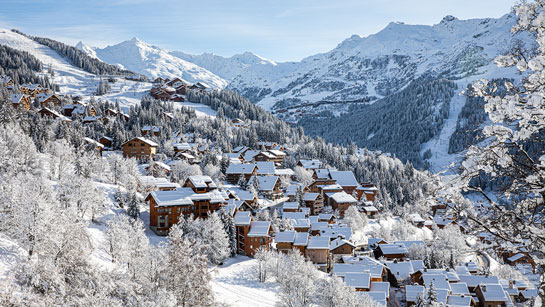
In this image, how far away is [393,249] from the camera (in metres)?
76.1

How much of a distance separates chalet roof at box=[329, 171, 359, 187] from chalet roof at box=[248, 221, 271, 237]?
165 feet

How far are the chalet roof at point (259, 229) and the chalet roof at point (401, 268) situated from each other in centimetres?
2554

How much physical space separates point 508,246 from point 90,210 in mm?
57864

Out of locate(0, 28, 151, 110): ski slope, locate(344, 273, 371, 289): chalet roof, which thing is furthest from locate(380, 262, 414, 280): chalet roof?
locate(0, 28, 151, 110): ski slope

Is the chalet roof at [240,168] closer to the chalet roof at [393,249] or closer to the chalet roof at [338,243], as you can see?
the chalet roof at [338,243]

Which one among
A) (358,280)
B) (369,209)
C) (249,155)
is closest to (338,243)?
(358,280)

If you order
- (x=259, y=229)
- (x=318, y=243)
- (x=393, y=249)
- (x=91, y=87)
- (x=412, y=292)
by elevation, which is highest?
(x=91, y=87)

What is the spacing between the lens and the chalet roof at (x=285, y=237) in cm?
6501

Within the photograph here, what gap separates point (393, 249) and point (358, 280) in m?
22.6

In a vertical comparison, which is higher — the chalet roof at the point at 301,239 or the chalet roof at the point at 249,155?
the chalet roof at the point at 249,155

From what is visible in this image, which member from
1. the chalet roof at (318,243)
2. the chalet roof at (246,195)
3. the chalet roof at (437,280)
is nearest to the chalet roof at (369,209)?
the chalet roof at (318,243)

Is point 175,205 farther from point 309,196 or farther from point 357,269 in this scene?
point 309,196

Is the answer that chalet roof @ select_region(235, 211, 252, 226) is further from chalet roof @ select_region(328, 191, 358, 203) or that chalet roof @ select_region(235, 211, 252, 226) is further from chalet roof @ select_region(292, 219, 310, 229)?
chalet roof @ select_region(328, 191, 358, 203)

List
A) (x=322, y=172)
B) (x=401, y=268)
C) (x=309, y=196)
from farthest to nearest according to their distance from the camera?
(x=322, y=172) → (x=309, y=196) → (x=401, y=268)
